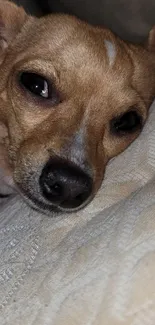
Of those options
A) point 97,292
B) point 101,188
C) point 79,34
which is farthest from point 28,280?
point 79,34

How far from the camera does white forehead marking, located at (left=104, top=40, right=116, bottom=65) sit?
71.6 inches

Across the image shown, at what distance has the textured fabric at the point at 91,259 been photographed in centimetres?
103

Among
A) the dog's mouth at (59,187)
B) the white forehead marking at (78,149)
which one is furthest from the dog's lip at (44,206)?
the white forehead marking at (78,149)

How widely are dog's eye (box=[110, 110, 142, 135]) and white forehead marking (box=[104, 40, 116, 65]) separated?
19 cm

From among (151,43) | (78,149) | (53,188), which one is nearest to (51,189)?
(53,188)

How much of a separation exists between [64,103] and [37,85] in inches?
4.2

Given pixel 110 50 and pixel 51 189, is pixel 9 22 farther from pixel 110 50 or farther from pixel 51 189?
pixel 51 189

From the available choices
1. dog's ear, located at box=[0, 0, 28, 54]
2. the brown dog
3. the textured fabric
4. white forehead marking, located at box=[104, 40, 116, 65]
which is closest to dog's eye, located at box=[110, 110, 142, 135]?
the brown dog

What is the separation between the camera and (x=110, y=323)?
1007 mm

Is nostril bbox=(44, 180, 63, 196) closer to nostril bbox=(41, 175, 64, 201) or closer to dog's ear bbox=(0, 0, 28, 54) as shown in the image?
nostril bbox=(41, 175, 64, 201)

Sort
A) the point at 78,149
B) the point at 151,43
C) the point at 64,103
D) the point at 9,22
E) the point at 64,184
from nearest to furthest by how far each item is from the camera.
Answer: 1. the point at 64,184
2. the point at 78,149
3. the point at 64,103
4. the point at 9,22
5. the point at 151,43

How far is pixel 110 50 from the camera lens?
72.3 inches

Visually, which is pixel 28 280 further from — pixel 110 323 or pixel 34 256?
pixel 110 323

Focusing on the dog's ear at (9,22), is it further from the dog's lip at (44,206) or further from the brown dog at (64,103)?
the dog's lip at (44,206)
